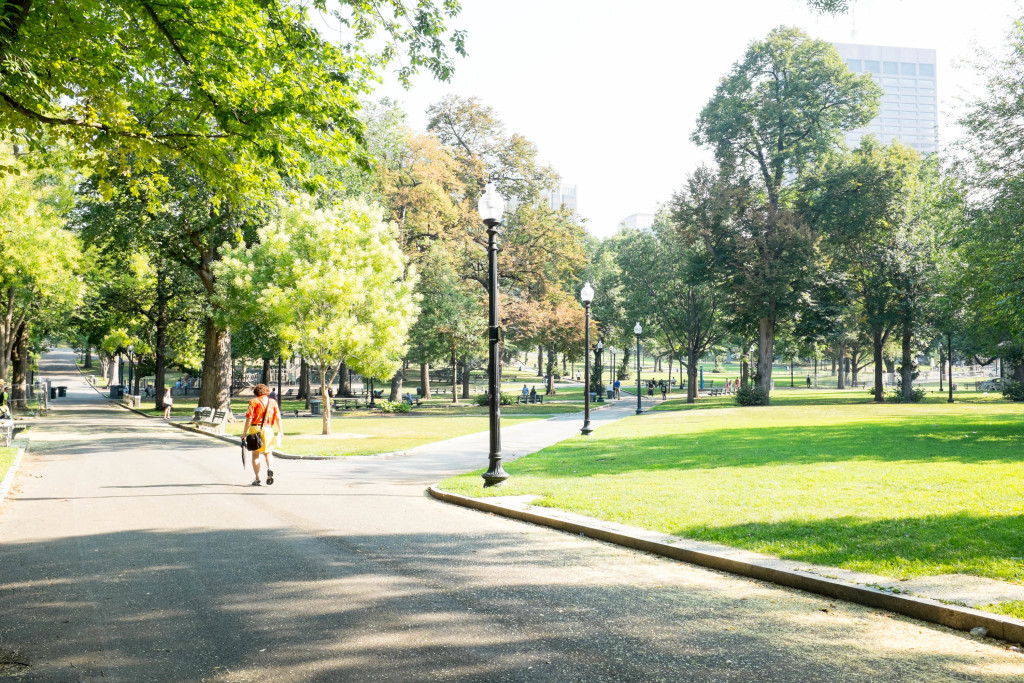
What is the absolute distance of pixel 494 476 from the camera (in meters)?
12.0

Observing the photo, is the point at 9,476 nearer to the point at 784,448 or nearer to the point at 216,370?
the point at 784,448

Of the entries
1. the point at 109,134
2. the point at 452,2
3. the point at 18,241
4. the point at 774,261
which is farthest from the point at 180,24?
the point at 774,261

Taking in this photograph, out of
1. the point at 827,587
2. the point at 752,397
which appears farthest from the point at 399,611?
the point at 752,397

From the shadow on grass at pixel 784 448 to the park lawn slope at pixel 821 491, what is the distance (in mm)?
36

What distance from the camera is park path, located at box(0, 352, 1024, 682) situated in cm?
430

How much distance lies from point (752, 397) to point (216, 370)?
2767 centimetres

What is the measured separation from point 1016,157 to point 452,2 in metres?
18.1

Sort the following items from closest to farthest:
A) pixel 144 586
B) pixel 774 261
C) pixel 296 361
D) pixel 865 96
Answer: pixel 144 586
pixel 774 261
pixel 865 96
pixel 296 361

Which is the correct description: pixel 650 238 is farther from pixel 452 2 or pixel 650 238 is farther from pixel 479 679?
pixel 479 679

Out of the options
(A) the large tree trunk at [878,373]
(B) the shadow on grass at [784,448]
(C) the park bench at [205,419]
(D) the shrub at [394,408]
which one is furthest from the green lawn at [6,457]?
(A) the large tree trunk at [878,373]

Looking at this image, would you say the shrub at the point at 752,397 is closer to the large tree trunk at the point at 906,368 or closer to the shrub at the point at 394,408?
the large tree trunk at the point at 906,368

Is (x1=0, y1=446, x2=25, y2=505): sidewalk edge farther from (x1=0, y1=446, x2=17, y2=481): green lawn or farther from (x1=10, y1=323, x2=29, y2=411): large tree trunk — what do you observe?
(x1=10, y1=323, x2=29, y2=411): large tree trunk

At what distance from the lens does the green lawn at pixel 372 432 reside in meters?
19.5

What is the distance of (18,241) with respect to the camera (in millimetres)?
27609
